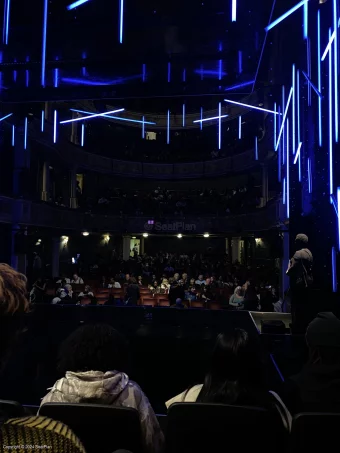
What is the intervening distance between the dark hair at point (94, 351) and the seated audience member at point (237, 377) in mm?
592

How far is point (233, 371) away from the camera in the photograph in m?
2.02

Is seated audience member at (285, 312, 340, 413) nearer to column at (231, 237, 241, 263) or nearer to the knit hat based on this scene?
the knit hat

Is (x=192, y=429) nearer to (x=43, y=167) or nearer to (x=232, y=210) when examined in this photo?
(x=43, y=167)

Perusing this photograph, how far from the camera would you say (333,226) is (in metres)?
6.09

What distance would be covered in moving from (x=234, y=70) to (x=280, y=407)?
322 inches

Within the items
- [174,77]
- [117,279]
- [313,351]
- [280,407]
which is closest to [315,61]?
[174,77]

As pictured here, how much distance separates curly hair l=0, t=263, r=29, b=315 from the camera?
108 cm

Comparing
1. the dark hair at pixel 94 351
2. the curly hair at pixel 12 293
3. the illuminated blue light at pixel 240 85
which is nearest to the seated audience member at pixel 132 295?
the illuminated blue light at pixel 240 85

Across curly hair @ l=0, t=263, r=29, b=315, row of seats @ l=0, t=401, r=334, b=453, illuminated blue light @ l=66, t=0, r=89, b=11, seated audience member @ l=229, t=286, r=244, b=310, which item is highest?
illuminated blue light @ l=66, t=0, r=89, b=11

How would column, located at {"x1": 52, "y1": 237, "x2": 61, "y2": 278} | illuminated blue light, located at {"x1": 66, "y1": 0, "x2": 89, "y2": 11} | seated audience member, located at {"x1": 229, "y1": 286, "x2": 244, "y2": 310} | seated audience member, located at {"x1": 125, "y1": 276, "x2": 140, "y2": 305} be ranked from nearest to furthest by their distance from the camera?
illuminated blue light, located at {"x1": 66, "y1": 0, "x2": 89, "y2": 11}, seated audience member, located at {"x1": 229, "y1": 286, "x2": 244, "y2": 310}, seated audience member, located at {"x1": 125, "y1": 276, "x2": 140, "y2": 305}, column, located at {"x1": 52, "y1": 237, "x2": 61, "y2": 278}

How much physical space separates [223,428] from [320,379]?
0.74 meters

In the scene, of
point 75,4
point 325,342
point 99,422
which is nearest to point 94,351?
point 99,422

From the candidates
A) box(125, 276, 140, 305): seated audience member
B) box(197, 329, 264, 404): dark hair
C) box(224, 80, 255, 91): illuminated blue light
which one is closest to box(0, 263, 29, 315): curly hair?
box(197, 329, 264, 404): dark hair

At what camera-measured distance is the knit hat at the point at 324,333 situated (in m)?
2.20
